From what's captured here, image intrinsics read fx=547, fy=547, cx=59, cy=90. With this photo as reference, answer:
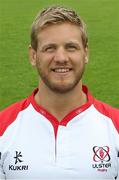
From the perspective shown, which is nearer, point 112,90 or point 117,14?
point 112,90

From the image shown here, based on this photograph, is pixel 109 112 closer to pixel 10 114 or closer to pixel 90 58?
pixel 10 114

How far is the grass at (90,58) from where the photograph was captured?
9.43 meters

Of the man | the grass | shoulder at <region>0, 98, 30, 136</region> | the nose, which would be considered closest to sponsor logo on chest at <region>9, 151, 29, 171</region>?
the man

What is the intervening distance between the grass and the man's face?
18.7 ft

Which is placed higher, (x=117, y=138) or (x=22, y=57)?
(x=22, y=57)

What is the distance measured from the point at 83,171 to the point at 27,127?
37 cm

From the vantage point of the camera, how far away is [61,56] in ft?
8.90

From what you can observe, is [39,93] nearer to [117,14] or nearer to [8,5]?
[117,14]

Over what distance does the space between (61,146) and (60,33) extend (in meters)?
0.58

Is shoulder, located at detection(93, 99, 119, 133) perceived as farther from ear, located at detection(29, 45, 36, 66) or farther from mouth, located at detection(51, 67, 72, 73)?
ear, located at detection(29, 45, 36, 66)

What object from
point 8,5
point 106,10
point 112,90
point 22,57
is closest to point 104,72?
point 112,90

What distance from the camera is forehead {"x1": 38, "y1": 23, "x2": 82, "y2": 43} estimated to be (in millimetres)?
2738

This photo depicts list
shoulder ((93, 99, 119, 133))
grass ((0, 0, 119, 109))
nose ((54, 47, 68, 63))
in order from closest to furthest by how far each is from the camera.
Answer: nose ((54, 47, 68, 63)) < shoulder ((93, 99, 119, 133)) < grass ((0, 0, 119, 109))

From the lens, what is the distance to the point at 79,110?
2.87m
